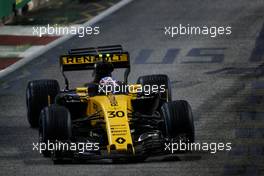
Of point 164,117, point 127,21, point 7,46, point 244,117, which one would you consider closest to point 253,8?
point 127,21

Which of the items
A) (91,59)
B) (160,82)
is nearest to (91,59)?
(91,59)

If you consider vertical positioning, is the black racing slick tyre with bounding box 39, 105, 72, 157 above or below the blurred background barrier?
below

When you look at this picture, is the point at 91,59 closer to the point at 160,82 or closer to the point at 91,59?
the point at 91,59

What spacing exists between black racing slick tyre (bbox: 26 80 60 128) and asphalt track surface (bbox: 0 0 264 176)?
260mm

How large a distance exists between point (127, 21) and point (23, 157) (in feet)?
51.2

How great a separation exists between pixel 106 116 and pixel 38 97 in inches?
104

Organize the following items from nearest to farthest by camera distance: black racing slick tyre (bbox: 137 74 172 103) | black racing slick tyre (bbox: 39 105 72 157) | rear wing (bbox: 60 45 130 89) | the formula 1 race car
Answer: the formula 1 race car → black racing slick tyre (bbox: 39 105 72 157) → black racing slick tyre (bbox: 137 74 172 103) → rear wing (bbox: 60 45 130 89)

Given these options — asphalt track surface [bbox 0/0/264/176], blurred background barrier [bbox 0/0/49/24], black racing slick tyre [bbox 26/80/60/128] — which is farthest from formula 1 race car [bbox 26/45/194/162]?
blurred background barrier [bbox 0/0/49/24]

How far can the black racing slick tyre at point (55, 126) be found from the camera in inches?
714

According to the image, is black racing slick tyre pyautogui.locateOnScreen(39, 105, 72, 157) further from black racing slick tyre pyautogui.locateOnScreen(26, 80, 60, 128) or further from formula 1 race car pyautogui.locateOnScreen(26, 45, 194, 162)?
black racing slick tyre pyautogui.locateOnScreen(26, 80, 60, 128)

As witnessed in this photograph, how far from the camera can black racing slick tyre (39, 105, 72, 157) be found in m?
18.1

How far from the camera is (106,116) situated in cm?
1855

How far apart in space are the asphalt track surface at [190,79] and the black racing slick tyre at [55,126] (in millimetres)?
404

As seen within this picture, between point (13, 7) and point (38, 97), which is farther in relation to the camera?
point (13, 7)
